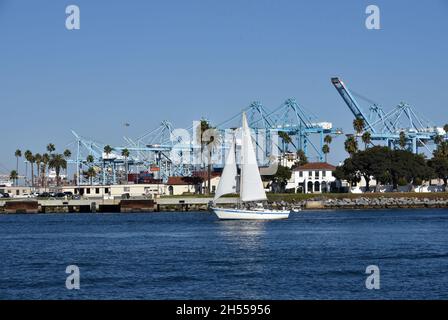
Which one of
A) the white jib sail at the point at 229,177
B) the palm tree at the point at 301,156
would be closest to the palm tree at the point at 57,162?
the palm tree at the point at 301,156

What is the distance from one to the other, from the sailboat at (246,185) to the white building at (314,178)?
2365 inches

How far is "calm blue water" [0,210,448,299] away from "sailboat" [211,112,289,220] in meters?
10.4

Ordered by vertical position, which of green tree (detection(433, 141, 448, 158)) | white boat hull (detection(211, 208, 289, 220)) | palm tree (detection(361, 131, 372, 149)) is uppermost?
palm tree (detection(361, 131, 372, 149))

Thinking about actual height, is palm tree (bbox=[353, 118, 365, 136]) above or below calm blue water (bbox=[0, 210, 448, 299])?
above

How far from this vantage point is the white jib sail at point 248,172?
254 feet

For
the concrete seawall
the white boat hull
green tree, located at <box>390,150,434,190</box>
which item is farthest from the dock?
the white boat hull

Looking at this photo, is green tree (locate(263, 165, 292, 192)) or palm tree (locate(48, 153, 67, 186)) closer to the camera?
green tree (locate(263, 165, 292, 192))

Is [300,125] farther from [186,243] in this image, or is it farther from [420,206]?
[186,243]

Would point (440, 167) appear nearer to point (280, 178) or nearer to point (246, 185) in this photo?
point (280, 178)

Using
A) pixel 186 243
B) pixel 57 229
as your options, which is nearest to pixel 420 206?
pixel 57 229

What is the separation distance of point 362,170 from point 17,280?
9645 centimetres

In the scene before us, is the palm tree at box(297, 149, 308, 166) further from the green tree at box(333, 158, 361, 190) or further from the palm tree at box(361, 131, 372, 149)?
the green tree at box(333, 158, 361, 190)

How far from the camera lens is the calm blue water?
1256 inches

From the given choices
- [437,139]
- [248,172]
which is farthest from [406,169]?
[248,172]
